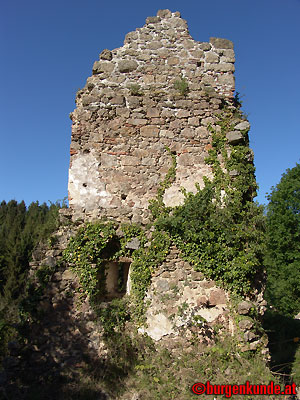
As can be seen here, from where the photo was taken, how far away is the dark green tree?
1702cm

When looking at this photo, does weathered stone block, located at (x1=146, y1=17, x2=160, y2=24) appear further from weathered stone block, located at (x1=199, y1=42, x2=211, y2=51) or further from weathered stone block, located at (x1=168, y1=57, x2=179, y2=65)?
weathered stone block, located at (x1=199, y1=42, x2=211, y2=51)

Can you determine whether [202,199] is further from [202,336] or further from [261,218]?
[202,336]

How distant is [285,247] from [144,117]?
1455 centimetres

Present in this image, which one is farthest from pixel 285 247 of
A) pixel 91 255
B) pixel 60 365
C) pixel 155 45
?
pixel 60 365

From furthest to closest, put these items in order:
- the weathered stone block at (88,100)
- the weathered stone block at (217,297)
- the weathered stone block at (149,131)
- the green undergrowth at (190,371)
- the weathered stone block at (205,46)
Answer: the weathered stone block at (205,46)
the weathered stone block at (88,100)
the weathered stone block at (149,131)
the weathered stone block at (217,297)
the green undergrowth at (190,371)

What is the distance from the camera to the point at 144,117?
6.27 m

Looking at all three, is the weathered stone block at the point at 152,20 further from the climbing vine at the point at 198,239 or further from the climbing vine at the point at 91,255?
the climbing vine at the point at 91,255

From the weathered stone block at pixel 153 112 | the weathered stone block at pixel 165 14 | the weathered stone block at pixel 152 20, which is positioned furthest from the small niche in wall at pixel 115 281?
the weathered stone block at pixel 165 14

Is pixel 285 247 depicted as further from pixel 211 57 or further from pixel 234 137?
pixel 211 57

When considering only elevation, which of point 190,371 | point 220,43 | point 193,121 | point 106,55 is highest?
point 220,43

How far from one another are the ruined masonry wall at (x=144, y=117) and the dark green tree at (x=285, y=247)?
12.2 metres

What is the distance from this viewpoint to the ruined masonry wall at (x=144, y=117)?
5973 millimetres

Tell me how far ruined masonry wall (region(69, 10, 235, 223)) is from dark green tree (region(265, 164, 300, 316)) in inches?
479

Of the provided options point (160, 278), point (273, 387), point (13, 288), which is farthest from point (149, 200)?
point (13, 288)
